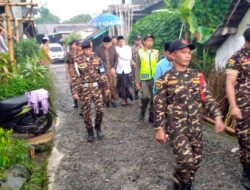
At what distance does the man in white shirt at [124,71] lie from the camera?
1016cm

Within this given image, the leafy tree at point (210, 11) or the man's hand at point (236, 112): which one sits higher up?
the leafy tree at point (210, 11)

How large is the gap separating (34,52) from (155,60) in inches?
286

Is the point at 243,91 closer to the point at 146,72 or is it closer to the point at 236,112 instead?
the point at 236,112

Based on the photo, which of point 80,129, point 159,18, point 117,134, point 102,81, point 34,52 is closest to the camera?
point 102,81

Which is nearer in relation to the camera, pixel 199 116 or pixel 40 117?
pixel 199 116

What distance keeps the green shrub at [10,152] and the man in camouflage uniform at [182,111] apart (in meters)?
2.24

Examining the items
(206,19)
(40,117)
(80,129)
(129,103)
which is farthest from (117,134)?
(206,19)

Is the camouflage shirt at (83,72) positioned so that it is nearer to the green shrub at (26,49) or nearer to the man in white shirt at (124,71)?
the man in white shirt at (124,71)

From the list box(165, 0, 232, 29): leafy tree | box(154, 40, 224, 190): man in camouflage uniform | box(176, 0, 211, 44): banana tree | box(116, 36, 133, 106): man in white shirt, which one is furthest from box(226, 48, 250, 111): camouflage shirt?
box(165, 0, 232, 29): leafy tree

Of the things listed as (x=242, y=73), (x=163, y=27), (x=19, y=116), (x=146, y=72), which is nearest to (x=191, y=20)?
(x=146, y=72)

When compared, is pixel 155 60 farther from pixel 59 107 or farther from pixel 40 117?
pixel 59 107

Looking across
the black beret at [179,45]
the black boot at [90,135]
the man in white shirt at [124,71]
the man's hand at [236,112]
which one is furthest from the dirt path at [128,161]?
the man in white shirt at [124,71]

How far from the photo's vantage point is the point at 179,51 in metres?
4.19

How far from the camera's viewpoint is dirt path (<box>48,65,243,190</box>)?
16.3ft
